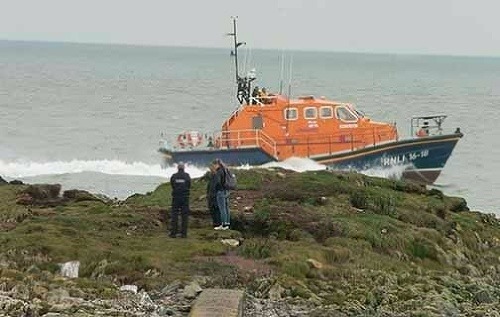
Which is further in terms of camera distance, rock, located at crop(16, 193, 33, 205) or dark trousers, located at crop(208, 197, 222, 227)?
rock, located at crop(16, 193, 33, 205)

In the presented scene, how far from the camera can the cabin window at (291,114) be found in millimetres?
27516

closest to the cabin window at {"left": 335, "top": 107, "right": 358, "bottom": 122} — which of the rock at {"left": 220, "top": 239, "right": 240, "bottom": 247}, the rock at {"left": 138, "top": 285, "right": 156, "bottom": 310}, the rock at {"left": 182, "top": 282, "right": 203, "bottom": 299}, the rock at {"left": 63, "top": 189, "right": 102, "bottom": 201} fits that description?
the rock at {"left": 63, "top": 189, "right": 102, "bottom": 201}

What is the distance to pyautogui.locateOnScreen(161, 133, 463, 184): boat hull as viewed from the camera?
90.2 ft

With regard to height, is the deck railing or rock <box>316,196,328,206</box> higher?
the deck railing

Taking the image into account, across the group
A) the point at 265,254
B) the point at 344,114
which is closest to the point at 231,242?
the point at 265,254

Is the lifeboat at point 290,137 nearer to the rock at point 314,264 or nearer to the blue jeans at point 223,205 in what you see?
the blue jeans at point 223,205

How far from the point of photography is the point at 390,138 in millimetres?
29234

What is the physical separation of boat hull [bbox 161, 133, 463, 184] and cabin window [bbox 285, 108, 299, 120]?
1.34 meters

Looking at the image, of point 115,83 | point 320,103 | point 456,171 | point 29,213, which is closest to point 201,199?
point 29,213

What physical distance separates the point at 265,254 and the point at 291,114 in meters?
15.7

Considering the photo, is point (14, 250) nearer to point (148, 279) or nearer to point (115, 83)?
point (148, 279)

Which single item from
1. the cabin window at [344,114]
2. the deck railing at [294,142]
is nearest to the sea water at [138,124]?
the deck railing at [294,142]

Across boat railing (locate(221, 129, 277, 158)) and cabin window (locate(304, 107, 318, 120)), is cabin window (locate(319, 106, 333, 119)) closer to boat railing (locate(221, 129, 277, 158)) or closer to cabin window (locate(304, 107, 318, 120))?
cabin window (locate(304, 107, 318, 120))

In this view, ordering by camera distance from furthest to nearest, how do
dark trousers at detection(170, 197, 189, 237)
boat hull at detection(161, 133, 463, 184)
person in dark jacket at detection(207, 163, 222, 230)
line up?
boat hull at detection(161, 133, 463, 184) < person in dark jacket at detection(207, 163, 222, 230) < dark trousers at detection(170, 197, 189, 237)
